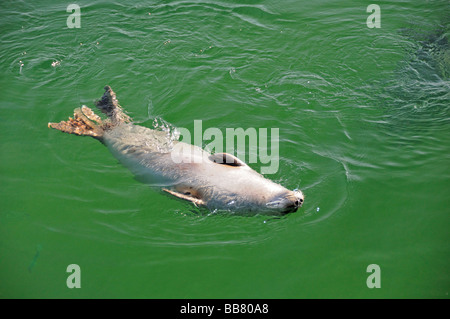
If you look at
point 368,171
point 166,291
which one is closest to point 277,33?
point 368,171

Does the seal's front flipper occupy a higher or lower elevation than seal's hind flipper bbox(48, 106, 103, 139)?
lower

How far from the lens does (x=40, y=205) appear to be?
6.46m

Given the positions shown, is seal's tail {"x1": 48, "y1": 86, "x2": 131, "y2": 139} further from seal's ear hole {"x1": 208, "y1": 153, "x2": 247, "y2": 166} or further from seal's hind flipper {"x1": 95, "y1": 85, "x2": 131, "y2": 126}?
seal's ear hole {"x1": 208, "y1": 153, "x2": 247, "y2": 166}

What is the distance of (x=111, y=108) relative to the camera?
7648mm

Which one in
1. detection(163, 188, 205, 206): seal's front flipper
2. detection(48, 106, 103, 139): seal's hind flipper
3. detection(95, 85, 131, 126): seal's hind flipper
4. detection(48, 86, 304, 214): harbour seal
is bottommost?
detection(163, 188, 205, 206): seal's front flipper

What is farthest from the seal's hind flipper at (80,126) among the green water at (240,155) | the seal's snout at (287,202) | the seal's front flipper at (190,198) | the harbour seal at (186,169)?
the seal's snout at (287,202)

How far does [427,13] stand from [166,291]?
8.91 metres

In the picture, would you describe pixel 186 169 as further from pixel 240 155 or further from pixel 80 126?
pixel 80 126

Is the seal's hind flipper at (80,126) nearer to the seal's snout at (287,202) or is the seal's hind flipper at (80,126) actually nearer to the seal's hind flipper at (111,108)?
the seal's hind flipper at (111,108)

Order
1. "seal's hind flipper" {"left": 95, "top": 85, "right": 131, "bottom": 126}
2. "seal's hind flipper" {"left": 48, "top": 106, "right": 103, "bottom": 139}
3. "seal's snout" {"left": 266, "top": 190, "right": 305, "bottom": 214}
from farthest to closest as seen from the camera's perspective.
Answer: "seal's hind flipper" {"left": 95, "top": 85, "right": 131, "bottom": 126}
"seal's hind flipper" {"left": 48, "top": 106, "right": 103, "bottom": 139}
"seal's snout" {"left": 266, "top": 190, "right": 305, "bottom": 214}

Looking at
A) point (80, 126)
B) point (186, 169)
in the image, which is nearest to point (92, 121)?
point (80, 126)

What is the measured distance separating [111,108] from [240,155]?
8.39 feet

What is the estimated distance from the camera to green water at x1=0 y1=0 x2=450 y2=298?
5.56 metres

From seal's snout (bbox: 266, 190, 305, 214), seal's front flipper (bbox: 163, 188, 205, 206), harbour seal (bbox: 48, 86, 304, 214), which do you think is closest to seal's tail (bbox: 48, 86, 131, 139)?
harbour seal (bbox: 48, 86, 304, 214)
